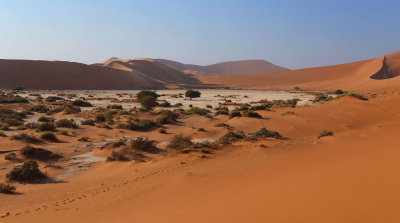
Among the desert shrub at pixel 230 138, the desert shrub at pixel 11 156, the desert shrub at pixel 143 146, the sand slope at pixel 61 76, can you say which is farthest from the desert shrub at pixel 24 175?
the sand slope at pixel 61 76

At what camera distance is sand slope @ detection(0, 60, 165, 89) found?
78.1m

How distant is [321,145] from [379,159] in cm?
351

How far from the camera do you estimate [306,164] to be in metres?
9.53

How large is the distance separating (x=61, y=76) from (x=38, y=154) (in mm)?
79946

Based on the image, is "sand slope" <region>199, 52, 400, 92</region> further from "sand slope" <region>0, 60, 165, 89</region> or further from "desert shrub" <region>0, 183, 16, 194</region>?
"desert shrub" <region>0, 183, 16, 194</region>

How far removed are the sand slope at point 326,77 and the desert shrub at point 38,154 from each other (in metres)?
78.3

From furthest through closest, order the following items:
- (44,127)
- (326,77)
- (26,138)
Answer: (326,77) → (44,127) → (26,138)

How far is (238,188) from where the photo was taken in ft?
24.8

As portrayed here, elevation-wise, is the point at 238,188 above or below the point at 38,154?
above

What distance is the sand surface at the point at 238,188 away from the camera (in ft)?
18.2

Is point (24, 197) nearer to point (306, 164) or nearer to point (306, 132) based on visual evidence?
point (306, 164)

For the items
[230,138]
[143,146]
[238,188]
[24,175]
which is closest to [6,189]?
[24,175]

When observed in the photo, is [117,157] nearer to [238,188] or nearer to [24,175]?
[24,175]

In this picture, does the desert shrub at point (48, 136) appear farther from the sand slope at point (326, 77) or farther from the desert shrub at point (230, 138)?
the sand slope at point (326, 77)
